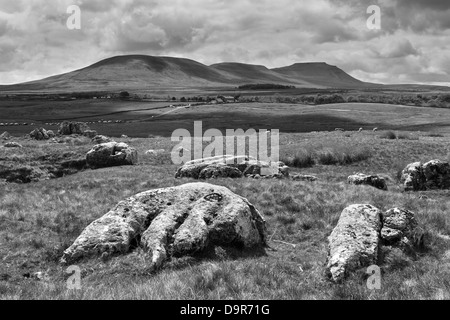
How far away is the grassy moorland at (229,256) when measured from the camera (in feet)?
32.0

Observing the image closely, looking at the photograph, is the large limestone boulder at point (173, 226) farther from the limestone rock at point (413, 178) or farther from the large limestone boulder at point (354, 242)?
the limestone rock at point (413, 178)

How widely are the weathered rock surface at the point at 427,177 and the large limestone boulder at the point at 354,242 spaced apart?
1624 centimetres

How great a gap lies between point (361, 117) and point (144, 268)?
10778 centimetres

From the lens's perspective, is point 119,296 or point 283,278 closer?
point 119,296

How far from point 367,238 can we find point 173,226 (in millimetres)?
5796

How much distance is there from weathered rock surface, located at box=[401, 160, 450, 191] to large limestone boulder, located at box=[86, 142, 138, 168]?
21.5 metres

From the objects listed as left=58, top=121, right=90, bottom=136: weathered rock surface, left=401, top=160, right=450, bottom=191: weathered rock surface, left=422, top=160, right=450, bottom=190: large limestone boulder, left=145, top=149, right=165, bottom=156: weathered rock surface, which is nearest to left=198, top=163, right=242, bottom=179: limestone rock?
left=401, top=160, right=450, bottom=191: weathered rock surface

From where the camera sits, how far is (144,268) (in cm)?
1169

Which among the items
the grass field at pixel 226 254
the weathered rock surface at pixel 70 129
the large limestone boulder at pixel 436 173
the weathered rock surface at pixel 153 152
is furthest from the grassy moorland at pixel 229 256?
the weathered rock surface at pixel 70 129

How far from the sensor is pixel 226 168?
26.5m

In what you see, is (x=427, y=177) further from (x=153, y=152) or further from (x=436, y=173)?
(x=153, y=152)

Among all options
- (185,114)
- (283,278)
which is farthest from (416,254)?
(185,114)
